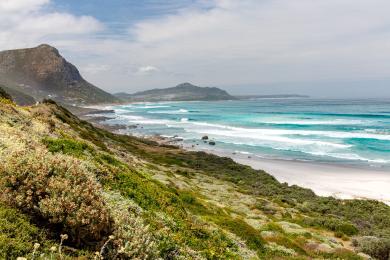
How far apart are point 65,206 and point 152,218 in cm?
408

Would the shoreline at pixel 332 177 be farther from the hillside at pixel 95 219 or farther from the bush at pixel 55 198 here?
the bush at pixel 55 198

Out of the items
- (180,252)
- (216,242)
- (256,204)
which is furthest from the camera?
(256,204)

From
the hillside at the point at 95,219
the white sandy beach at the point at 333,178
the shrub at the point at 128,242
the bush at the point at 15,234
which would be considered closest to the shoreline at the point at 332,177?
the white sandy beach at the point at 333,178

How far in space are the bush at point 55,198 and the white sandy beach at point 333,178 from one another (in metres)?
48.6

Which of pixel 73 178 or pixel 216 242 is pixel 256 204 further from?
pixel 73 178

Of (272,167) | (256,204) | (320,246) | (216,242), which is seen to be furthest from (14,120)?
(272,167)

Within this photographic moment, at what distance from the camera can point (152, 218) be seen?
35.3 feet

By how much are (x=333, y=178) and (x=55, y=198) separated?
59810 millimetres

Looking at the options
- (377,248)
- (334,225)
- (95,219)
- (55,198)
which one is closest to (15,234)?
(55,198)

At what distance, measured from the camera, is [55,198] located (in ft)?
23.6

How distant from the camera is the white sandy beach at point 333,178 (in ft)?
170

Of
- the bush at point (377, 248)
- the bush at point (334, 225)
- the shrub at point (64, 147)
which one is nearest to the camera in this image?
the shrub at point (64, 147)

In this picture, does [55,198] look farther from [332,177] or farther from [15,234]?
[332,177]

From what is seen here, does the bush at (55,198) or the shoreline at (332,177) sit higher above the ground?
the bush at (55,198)
